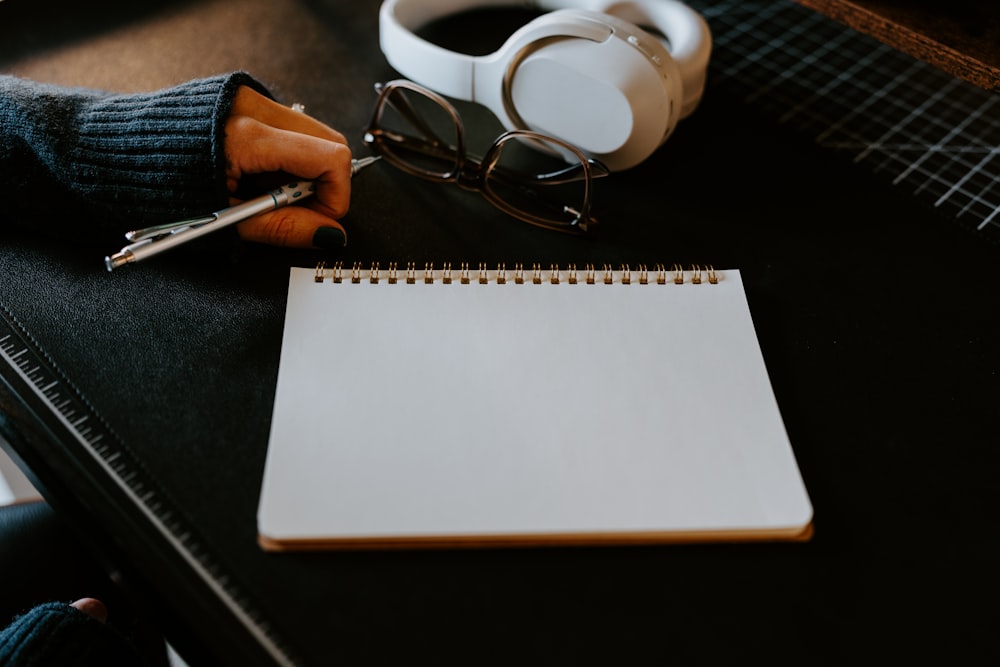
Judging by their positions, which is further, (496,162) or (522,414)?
(496,162)

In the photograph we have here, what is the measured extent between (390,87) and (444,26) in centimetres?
16

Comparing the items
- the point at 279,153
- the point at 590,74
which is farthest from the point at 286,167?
the point at 590,74

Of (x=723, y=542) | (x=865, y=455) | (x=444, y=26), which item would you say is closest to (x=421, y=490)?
(x=723, y=542)

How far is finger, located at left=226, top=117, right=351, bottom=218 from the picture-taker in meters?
0.64

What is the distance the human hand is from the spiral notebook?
37mm

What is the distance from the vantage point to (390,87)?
76 cm

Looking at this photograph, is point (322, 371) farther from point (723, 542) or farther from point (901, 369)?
point (901, 369)

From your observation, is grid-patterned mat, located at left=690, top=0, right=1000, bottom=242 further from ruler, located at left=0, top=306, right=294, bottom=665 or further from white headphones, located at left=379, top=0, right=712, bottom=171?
ruler, located at left=0, top=306, right=294, bottom=665

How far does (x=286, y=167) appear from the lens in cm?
65

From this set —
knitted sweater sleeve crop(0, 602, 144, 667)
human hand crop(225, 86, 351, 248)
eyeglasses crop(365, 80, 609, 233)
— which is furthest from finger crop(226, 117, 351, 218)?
knitted sweater sleeve crop(0, 602, 144, 667)

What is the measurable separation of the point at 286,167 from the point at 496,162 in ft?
0.64

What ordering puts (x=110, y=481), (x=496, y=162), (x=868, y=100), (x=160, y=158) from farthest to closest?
(x=868, y=100) < (x=496, y=162) < (x=160, y=158) < (x=110, y=481)

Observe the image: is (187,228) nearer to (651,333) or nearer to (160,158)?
(160,158)

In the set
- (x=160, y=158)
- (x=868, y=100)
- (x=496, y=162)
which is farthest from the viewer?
(x=868, y=100)
